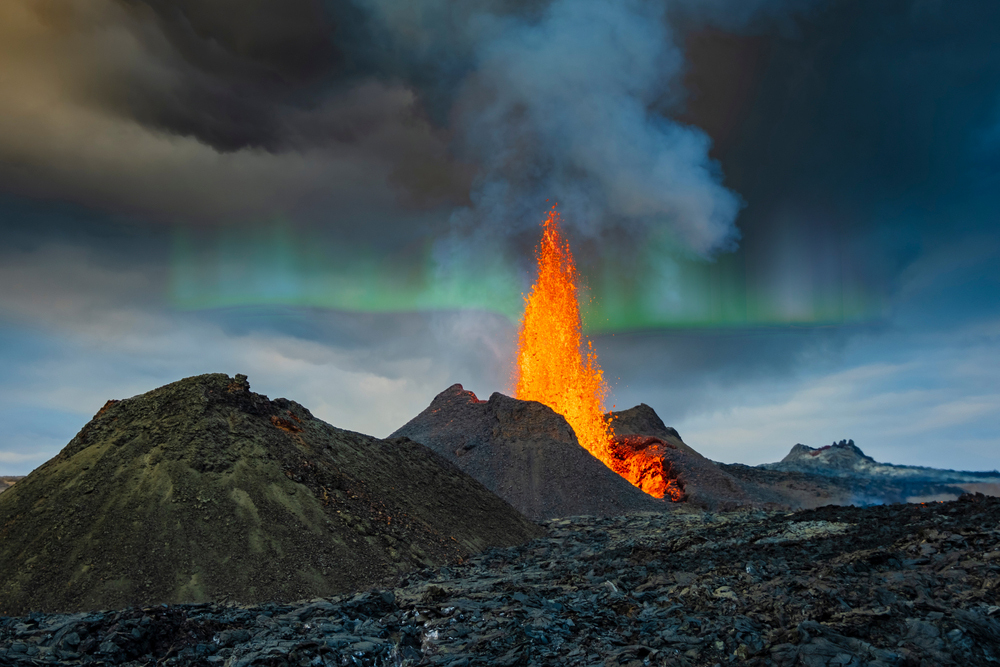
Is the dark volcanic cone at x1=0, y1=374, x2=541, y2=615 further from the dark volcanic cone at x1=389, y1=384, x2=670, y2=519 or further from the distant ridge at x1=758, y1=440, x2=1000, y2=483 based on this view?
the distant ridge at x1=758, y1=440, x2=1000, y2=483

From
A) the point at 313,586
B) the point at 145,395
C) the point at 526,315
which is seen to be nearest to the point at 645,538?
the point at 313,586

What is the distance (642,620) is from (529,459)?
87.2ft

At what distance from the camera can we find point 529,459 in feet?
123

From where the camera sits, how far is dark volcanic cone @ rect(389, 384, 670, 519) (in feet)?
113

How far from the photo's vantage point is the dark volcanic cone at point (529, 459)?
34469 millimetres

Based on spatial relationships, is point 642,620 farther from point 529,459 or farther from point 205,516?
point 529,459

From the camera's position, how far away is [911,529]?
17000mm

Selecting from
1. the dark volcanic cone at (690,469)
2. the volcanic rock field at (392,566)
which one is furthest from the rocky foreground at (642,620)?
the dark volcanic cone at (690,469)

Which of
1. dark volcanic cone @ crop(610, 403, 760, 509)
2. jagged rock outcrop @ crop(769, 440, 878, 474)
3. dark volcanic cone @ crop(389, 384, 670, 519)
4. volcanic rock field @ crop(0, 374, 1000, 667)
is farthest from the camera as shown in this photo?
jagged rock outcrop @ crop(769, 440, 878, 474)

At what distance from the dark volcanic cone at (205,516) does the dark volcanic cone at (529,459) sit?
1052 centimetres

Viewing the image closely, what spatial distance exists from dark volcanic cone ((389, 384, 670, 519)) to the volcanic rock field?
391cm

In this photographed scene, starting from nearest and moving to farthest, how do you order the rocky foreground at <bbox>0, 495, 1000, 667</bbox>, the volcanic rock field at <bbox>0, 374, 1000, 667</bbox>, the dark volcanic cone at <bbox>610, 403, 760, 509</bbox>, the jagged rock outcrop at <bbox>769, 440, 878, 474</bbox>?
the rocky foreground at <bbox>0, 495, 1000, 667</bbox>, the volcanic rock field at <bbox>0, 374, 1000, 667</bbox>, the dark volcanic cone at <bbox>610, 403, 760, 509</bbox>, the jagged rock outcrop at <bbox>769, 440, 878, 474</bbox>

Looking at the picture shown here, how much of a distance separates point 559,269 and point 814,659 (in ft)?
140

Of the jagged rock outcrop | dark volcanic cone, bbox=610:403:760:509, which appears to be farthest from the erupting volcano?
the jagged rock outcrop
